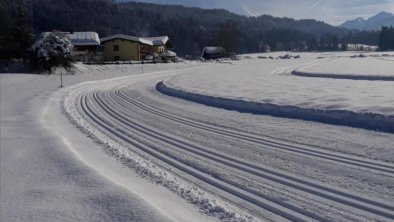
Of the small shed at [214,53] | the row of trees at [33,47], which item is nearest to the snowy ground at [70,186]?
the row of trees at [33,47]

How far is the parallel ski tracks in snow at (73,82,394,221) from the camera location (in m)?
6.01

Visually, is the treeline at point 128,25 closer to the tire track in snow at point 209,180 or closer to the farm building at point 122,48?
the farm building at point 122,48

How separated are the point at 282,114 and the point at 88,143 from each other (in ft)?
22.3

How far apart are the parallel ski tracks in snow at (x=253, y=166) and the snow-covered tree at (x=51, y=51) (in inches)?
1232

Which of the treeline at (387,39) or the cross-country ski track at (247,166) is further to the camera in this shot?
the treeline at (387,39)

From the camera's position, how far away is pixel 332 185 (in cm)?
692

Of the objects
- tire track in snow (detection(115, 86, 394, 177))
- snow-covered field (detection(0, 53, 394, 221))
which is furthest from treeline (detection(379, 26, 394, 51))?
tire track in snow (detection(115, 86, 394, 177))

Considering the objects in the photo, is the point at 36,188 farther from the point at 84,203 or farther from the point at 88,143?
the point at 88,143

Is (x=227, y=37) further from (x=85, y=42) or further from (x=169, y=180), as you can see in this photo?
(x=169, y=180)

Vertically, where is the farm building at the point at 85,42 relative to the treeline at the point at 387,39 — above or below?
below

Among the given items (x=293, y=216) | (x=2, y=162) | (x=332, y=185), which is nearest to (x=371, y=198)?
(x=332, y=185)

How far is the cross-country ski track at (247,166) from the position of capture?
19.7 feet

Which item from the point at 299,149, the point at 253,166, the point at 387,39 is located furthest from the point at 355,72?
the point at 387,39

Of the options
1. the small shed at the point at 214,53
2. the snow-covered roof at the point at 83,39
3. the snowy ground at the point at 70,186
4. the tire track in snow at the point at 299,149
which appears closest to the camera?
the snowy ground at the point at 70,186
